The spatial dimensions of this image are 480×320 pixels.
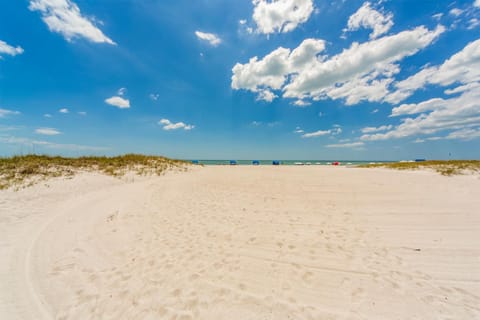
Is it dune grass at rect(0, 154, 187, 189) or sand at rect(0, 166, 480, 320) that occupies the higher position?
Answer: dune grass at rect(0, 154, 187, 189)

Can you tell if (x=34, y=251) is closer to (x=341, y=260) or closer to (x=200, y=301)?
(x=200, y=301)

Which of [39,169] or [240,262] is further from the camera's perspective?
[39,169]

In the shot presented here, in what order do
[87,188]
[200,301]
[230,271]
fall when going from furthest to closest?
[87,188]
[230,271]
[200,301]

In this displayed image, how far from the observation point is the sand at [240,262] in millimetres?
2775

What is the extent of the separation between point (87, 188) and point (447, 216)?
18.2m

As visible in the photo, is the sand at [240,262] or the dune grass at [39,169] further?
the dune grass at [39,169]

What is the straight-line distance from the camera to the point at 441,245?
14.7 ft

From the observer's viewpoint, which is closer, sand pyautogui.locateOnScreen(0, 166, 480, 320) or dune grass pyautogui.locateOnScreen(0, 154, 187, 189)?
sand pyautogui.locateOnScreen(0, 166, 480, 320)

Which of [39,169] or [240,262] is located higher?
[39,169]

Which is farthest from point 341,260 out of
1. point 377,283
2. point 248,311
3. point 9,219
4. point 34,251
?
point 9,219

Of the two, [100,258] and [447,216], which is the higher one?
[447,216]

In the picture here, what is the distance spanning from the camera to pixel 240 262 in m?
3.90

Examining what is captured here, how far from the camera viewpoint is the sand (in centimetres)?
278

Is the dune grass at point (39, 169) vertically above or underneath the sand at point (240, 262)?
above
